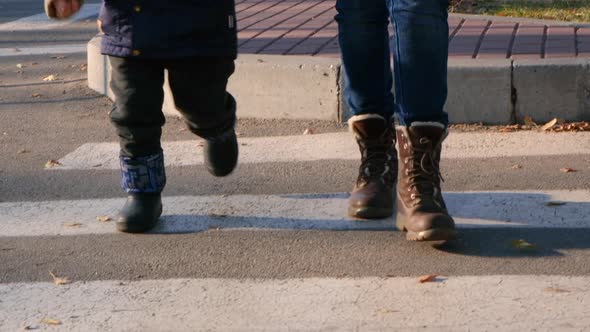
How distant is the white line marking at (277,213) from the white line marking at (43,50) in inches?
171

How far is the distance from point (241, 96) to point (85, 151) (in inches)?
38.0

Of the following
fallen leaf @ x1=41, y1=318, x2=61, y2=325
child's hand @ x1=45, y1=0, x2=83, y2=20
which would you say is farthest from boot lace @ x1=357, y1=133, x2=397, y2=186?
fallen leaf @ x1=41, y1=318, x2=61, y2=325

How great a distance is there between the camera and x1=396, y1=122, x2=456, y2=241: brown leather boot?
4090 millimetres

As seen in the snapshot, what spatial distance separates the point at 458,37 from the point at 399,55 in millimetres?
3101

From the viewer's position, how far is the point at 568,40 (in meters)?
6.83

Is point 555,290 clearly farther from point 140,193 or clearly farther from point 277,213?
point 140,193

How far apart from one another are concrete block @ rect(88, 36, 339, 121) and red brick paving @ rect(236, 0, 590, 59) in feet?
1.10

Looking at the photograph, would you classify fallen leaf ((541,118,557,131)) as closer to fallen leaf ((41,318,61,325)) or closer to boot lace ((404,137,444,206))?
boot lace ((404,137,444,206))

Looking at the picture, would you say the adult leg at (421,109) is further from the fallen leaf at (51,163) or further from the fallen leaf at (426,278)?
the fallen leaf at (51,163)

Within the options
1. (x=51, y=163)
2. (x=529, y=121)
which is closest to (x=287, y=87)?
(x=529, y=121)

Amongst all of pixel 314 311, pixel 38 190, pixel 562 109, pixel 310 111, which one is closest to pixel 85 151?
pixel 38 190

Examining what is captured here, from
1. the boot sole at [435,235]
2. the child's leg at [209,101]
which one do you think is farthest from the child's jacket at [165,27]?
the boot sole at [435,235]

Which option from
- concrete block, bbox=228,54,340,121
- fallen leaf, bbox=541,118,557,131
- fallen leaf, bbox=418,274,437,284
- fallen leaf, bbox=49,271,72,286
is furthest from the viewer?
concrete block, bbox=228,54,340,121

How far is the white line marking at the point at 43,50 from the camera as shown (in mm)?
9047
